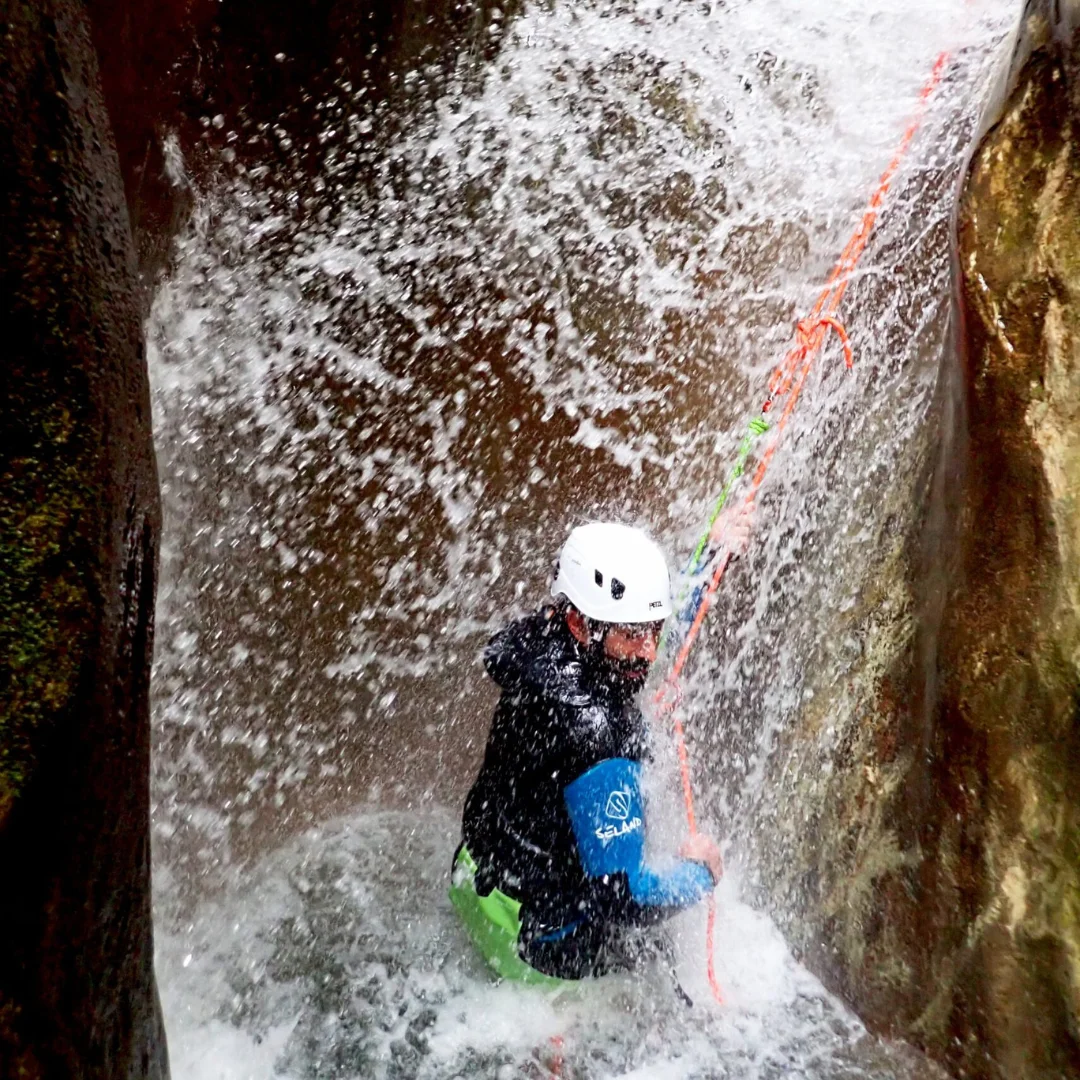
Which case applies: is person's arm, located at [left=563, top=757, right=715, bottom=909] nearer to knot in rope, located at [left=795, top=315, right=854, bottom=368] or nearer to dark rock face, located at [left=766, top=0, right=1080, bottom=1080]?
dark rock face, located at [left=766, top=0, right=1080, bottom=1080]

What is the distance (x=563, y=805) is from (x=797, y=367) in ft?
8.11

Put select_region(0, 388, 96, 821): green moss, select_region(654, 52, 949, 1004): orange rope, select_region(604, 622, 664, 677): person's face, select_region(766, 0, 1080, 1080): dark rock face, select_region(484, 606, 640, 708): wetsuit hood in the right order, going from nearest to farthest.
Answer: select_region(0, 388, 96, 821): green moss → select_region(766, 0, 1080, 1080): dark rock face → select_region(484, 606, 640, 708): wetsuit hood → select_region(604, 622, 664, 677): person's face → select_region(654, 52, 949, 1004): orange rope

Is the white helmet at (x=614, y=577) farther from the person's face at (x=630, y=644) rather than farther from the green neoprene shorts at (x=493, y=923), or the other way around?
the green neoprene shorts at (x=493, y=923)

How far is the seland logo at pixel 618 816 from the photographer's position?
249 cm

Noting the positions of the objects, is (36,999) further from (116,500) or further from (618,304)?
(618,304)

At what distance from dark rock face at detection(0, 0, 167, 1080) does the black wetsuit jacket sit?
1047 mm

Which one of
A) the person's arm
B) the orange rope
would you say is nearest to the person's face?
the person's arm

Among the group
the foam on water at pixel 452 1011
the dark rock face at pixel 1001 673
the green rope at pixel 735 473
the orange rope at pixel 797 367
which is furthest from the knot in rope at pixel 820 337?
the foam on water at pixel 452 1011

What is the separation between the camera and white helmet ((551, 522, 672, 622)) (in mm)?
2738

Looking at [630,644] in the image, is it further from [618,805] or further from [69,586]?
[69,586]

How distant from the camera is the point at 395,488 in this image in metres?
4.91

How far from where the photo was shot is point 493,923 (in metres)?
3.11

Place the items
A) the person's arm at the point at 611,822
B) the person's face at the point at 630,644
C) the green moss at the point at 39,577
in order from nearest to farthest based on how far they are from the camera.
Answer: the green moss at the point at 39,577
the person's arm at the point at 611,822
the person's face at the point at 630,644

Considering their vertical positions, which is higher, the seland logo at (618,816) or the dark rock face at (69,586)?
the dark rock face at (69,586)
